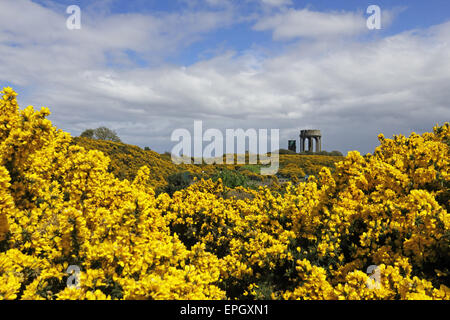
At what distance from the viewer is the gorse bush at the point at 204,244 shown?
3.05 metres

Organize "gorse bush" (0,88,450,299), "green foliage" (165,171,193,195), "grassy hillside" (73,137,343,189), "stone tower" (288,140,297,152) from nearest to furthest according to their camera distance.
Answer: "gorse bush" (0,88,450,299) → "green foliage" (165,171,193,195) → "grassy hillside" (73,137,343,189) → "stone tower" (288,140,297,152)

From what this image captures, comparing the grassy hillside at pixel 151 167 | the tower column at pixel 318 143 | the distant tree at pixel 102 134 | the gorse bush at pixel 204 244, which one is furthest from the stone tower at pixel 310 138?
the gorse bush at pixel 204 244

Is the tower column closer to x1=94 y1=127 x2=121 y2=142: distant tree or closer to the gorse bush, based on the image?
x1=94 y1=127 x2=121 y2=142: distant tree

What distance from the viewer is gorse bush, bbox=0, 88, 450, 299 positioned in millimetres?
3051

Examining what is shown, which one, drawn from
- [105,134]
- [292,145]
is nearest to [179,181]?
[105,134]

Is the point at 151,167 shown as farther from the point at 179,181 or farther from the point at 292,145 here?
the point at 292,145

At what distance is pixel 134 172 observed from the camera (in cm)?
1772

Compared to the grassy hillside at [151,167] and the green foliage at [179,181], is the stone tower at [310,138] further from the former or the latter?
Result: the green foliage at [179,181]

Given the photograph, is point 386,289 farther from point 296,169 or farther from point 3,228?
point 296,169

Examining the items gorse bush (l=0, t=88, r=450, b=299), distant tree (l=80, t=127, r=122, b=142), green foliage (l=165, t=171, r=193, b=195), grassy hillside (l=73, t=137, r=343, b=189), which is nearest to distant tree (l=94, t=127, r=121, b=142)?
distant tree (l=80, t=127, r=122, b=142)

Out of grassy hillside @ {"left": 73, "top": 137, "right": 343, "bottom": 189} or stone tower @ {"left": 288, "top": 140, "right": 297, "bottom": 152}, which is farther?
stone tower @ {"left": 288, "top": 140, "right": 297, "bottom": 152}

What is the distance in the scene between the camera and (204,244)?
4.51m

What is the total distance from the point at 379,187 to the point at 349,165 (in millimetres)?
984
